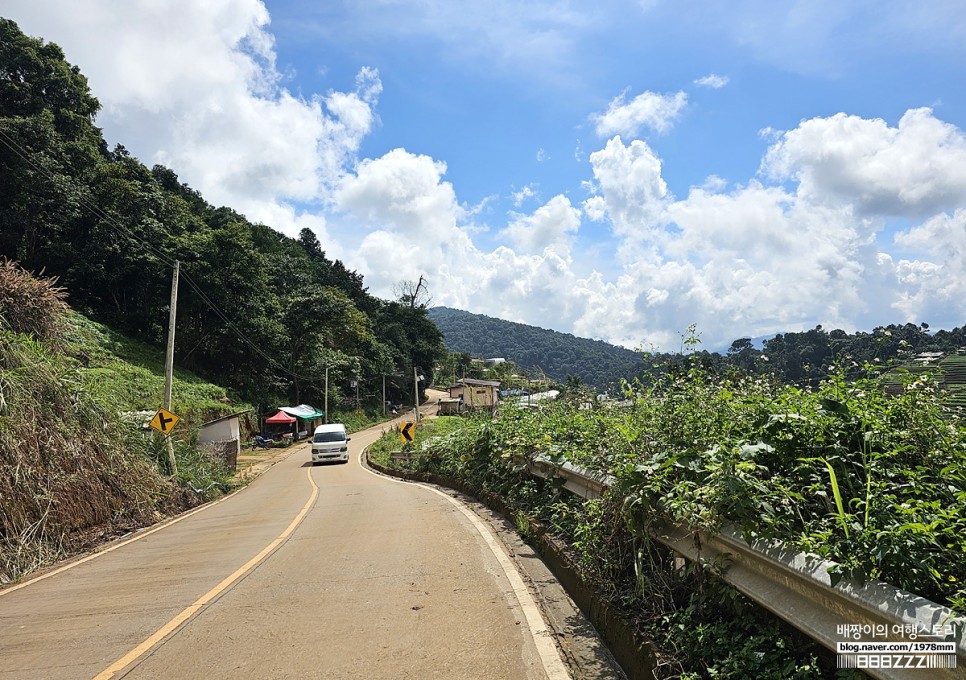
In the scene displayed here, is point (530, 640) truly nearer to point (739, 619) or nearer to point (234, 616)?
point (739, 619)

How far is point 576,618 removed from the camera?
16.2 feet

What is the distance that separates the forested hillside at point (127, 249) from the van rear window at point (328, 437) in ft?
58.3

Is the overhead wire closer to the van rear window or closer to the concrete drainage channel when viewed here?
the van rear window

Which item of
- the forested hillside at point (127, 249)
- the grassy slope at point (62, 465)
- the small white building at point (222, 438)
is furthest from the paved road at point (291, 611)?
the forested hillside at point (127, 249)

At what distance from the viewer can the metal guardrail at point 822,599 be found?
2152 mm

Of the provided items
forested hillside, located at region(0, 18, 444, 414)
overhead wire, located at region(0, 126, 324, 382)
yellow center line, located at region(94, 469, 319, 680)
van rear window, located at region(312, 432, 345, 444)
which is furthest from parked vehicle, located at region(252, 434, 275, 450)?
yellow center line, located at region(94, 469, 319, 680)

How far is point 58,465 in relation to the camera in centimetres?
988

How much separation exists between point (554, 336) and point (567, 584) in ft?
627

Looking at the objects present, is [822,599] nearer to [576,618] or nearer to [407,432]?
[576,618]

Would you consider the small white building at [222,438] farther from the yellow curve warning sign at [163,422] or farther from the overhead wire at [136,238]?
the overhead wire at [136,238]

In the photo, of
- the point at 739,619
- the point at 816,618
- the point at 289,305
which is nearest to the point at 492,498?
the point at 739,619

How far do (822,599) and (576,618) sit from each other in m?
2.74

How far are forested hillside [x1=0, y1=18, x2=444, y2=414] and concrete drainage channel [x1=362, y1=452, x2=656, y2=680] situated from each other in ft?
119

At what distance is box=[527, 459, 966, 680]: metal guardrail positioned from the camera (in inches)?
84.7
